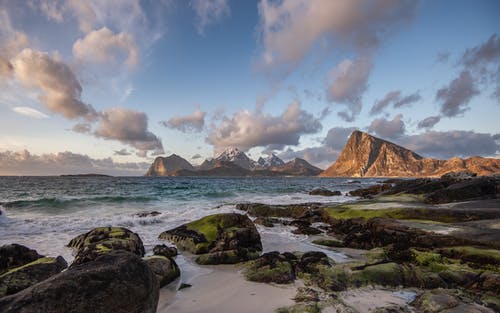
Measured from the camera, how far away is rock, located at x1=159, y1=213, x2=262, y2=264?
1109 centimetres

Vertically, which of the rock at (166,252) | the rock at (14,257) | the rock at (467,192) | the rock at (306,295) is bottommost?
the rock at (166,252)

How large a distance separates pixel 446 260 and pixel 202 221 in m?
12.0

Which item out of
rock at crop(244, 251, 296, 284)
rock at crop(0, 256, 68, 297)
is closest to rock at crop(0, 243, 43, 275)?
rock at crop(0, 256, 68, 297)

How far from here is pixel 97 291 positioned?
4.53 meters

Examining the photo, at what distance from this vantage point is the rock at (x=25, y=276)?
263 inches

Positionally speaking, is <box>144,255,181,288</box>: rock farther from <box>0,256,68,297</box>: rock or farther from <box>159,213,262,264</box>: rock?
<box>0,256,68,297</box>: rock

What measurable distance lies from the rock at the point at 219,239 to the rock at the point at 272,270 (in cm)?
162

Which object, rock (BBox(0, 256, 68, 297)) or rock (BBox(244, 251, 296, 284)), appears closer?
rock (BBox(0, 256, 68, 297))

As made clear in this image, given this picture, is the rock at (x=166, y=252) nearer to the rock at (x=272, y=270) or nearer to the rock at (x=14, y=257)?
the rock at (x=272, y=270)

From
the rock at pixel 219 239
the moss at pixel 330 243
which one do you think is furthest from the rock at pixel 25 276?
the moss at pixel 330 243

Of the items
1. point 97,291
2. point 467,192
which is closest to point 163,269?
point 97,291

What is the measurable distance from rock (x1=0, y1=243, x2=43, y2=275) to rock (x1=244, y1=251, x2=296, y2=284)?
28.1 ft

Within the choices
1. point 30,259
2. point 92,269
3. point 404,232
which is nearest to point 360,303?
point 92,269

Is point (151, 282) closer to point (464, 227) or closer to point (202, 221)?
point (202, 221)
